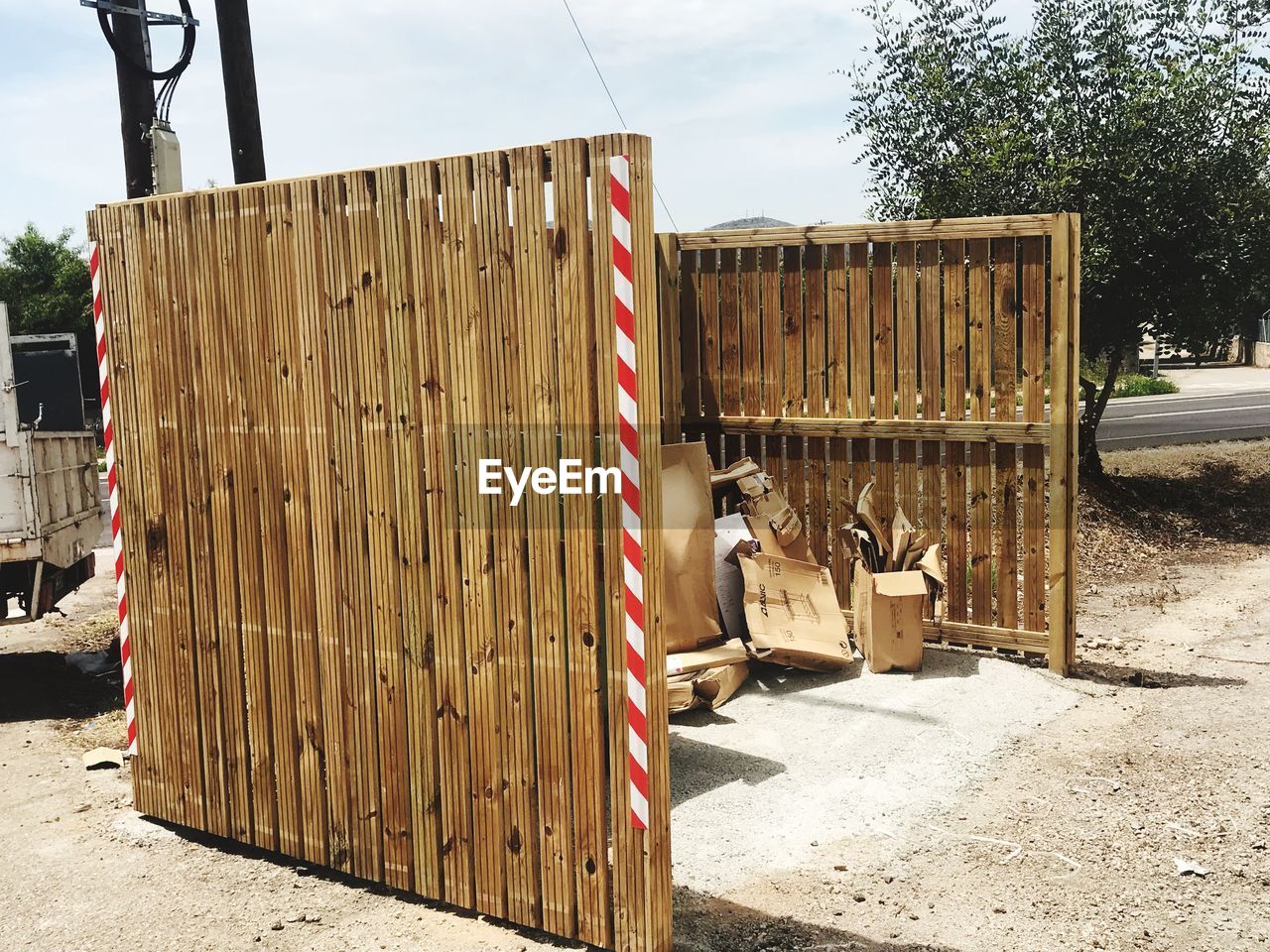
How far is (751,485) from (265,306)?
3979mm

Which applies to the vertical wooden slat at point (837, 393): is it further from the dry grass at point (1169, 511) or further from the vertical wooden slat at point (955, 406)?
the dry grass at point (1169, 511)

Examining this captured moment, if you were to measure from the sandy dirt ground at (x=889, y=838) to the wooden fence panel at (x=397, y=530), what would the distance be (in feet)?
1.10

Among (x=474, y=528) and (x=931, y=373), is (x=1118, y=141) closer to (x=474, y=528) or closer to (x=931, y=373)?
(x=931, y=373)

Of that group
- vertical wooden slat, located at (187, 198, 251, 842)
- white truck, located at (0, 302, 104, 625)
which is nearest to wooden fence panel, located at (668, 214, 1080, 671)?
vertical wooden slat, located at (187, 198, 251, 842)

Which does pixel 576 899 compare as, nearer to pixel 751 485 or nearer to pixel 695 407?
pixel 751 485

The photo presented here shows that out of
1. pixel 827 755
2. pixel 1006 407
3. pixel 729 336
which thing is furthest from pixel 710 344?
pixel 827 755

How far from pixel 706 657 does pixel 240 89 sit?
223 inches

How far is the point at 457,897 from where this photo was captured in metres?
4.43

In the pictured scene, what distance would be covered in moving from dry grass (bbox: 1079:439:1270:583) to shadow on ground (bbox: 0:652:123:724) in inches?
309

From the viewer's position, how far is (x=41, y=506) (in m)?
7.54

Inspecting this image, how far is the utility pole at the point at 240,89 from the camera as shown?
28.8ft

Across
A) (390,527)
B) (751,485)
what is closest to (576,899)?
(390,527)

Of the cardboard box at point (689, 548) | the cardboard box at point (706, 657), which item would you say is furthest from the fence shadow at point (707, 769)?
the cardboard box at point (689, 548)

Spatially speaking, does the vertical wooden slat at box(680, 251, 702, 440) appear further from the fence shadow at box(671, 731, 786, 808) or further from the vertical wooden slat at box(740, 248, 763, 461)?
the fence shadow at box(671, 731, 786, 808)
